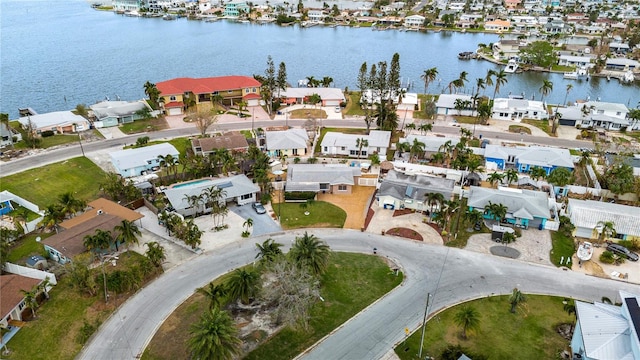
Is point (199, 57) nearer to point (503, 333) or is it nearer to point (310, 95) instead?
point (310, 95)

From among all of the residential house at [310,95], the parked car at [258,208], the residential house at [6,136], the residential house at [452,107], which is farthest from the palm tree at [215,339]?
the residential house at [452,107]

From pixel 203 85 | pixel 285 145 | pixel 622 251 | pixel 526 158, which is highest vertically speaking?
pixel 203 85

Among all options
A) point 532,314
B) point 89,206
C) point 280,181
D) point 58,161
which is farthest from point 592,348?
point 58,161

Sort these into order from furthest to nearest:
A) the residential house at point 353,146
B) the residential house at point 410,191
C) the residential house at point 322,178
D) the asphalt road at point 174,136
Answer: the residential house at point 353,146 → the asphalt road at point 174,136 → the residential house at point 322,178 → the residential house at point 410,191

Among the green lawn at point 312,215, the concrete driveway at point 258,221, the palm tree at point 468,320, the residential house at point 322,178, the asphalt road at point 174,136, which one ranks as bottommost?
the concrete driveway at point 258,221

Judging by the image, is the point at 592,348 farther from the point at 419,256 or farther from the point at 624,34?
the point at 624,34

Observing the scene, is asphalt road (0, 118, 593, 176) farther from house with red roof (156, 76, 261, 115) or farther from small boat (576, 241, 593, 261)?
small boat (576, 241, 593, 261)

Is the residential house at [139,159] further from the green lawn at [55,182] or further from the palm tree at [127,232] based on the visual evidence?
the palm tree at [127,232]

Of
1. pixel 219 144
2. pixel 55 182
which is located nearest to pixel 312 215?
pixel 219 144
